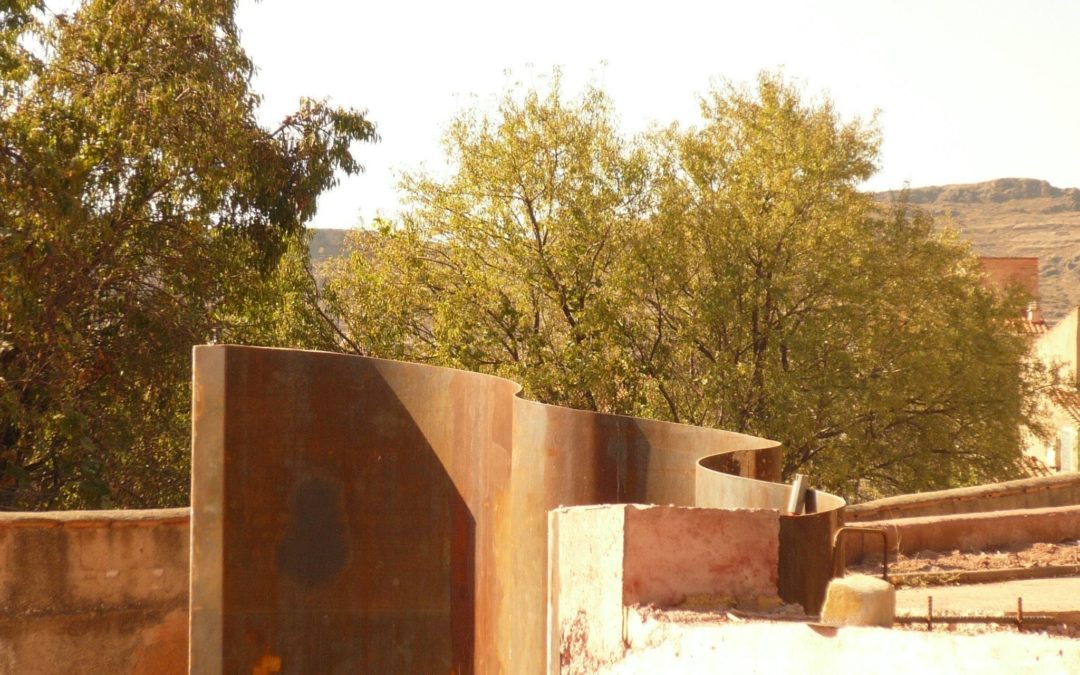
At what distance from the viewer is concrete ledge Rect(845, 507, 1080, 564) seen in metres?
8.48

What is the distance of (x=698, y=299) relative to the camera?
1731 centimetres

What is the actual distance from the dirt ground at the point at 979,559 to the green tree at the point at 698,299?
7384 millimetres

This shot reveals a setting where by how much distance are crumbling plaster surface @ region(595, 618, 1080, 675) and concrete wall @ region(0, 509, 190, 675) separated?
3316 mm

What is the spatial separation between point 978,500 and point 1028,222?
3034 inches

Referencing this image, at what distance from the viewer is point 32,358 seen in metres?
11.5

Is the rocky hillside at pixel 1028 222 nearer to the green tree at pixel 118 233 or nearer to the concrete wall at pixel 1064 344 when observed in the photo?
the concrete wall at pixel 1064 344

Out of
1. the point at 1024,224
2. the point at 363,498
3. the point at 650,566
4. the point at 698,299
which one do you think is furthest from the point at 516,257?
the point at 1024,224

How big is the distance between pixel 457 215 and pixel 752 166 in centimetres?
488

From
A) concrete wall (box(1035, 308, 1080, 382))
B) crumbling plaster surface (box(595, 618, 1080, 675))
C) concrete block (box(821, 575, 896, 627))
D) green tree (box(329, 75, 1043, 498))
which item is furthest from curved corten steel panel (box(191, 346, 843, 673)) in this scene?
concrete wall (box(1035, 308, 1080, 382))

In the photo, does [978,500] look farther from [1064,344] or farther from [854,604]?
[1064,344]

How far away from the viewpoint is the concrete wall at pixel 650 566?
358cm

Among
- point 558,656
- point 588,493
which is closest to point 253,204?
point 588,493

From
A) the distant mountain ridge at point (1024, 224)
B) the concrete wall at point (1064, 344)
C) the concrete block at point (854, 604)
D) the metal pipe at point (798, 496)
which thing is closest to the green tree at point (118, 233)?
the metal pipe at point (798, 496)

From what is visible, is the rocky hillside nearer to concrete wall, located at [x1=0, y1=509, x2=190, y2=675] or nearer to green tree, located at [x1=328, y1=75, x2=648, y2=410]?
green tree, located at [x1=328, y1=75, x2=648, y2=410]
